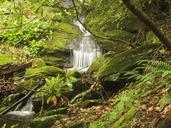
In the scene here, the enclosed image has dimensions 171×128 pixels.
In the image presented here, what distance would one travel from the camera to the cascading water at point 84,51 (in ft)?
46.7

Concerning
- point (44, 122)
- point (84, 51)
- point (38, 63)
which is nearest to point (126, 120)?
point (44, 122)

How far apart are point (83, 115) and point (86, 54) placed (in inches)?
295

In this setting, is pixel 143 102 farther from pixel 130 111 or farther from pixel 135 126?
pixel 135 126

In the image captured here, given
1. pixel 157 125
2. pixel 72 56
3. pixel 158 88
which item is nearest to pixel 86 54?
pixel 72 56

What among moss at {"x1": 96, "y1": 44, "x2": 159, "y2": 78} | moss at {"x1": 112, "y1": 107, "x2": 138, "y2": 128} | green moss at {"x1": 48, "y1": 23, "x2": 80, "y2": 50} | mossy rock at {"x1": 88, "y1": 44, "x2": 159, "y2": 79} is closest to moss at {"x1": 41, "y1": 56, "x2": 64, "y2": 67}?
green moss at {"x1": 48, "y1": 23, "x2": 80, "y2": 50}

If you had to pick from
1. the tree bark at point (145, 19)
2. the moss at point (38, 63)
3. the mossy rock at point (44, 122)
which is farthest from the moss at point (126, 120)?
the moss at point (38, 63)

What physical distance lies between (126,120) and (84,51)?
9876mm

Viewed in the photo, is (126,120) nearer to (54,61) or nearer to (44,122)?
(44,122)

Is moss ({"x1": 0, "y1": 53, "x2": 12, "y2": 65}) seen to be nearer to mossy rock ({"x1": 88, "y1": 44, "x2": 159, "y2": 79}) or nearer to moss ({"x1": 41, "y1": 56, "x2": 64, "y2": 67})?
moss ({"x1": 41, "y1": 56, "x2": 64, "y2": 67})

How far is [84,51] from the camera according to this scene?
14719 mm

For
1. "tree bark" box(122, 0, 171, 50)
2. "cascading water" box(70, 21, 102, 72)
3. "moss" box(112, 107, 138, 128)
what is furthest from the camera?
"cascading water" box(70, 21, 102, 72)

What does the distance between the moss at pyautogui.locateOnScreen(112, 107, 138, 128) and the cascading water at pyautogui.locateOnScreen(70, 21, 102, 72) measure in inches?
346

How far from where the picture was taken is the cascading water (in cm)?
1424

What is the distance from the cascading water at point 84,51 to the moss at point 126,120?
346 inches
